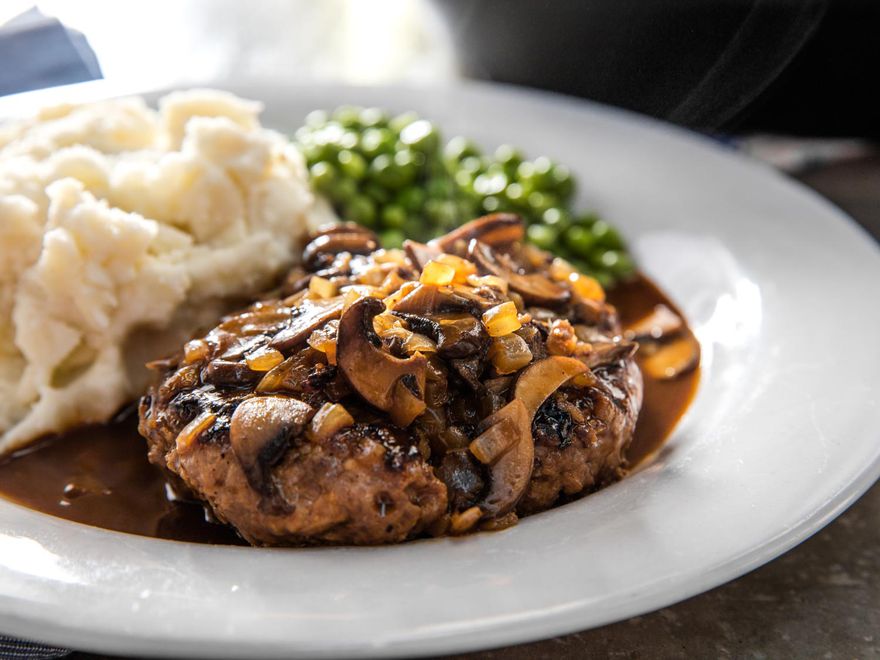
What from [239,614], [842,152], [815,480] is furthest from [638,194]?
[239,614]

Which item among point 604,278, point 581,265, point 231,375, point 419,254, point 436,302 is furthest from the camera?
point 581,265

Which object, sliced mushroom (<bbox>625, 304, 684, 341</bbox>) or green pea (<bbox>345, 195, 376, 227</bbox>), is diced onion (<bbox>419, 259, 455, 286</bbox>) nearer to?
sliced mushroom (<bbox>625, 304, 684, 341</bbox>)

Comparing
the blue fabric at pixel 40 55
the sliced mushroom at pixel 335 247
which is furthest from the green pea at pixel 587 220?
the blue fabric at pixel 40 55

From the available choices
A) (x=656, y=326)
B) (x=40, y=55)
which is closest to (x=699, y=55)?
(x=656, y=326)

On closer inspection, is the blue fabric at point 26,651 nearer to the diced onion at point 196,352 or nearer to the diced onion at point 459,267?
the diced onion at point 196,352

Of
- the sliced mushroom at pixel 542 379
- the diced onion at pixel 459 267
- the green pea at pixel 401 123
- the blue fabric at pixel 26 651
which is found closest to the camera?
the blue fabric at pixel 26 651

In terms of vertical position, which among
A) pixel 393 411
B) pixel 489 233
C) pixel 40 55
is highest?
pixel 393 411

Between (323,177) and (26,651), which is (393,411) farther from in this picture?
(323,177)
